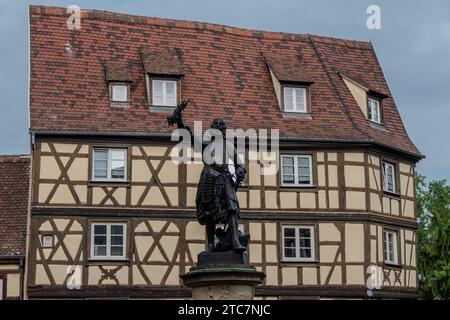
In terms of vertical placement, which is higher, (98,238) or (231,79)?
(231,79)

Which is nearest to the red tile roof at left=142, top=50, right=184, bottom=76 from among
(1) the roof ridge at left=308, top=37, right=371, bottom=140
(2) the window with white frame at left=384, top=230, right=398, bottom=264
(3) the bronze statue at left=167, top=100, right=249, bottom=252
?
(1) the roof ridge at left=308, top=37, right=371, bottom=140

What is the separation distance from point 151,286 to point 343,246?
5.61 metres

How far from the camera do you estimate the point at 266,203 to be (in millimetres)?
27812

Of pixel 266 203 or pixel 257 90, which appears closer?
pixel 266 203

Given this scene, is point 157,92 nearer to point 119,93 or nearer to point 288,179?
point 119,93

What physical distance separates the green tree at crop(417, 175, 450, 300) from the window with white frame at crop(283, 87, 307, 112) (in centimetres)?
981

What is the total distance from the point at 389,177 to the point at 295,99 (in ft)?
12.2

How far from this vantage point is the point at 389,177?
96.9 ft

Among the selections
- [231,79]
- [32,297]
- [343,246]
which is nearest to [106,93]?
[231,79]

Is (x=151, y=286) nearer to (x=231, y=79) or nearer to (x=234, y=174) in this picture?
(x=231, y=79)

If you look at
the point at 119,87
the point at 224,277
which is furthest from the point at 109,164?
Result: the point at 224,277

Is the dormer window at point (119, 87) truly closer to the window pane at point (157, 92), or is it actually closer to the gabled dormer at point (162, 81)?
the gabled dormer at point (162, 81)

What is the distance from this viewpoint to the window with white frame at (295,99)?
1167 inches

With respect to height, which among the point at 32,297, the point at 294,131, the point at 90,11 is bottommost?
the point at 32,297
